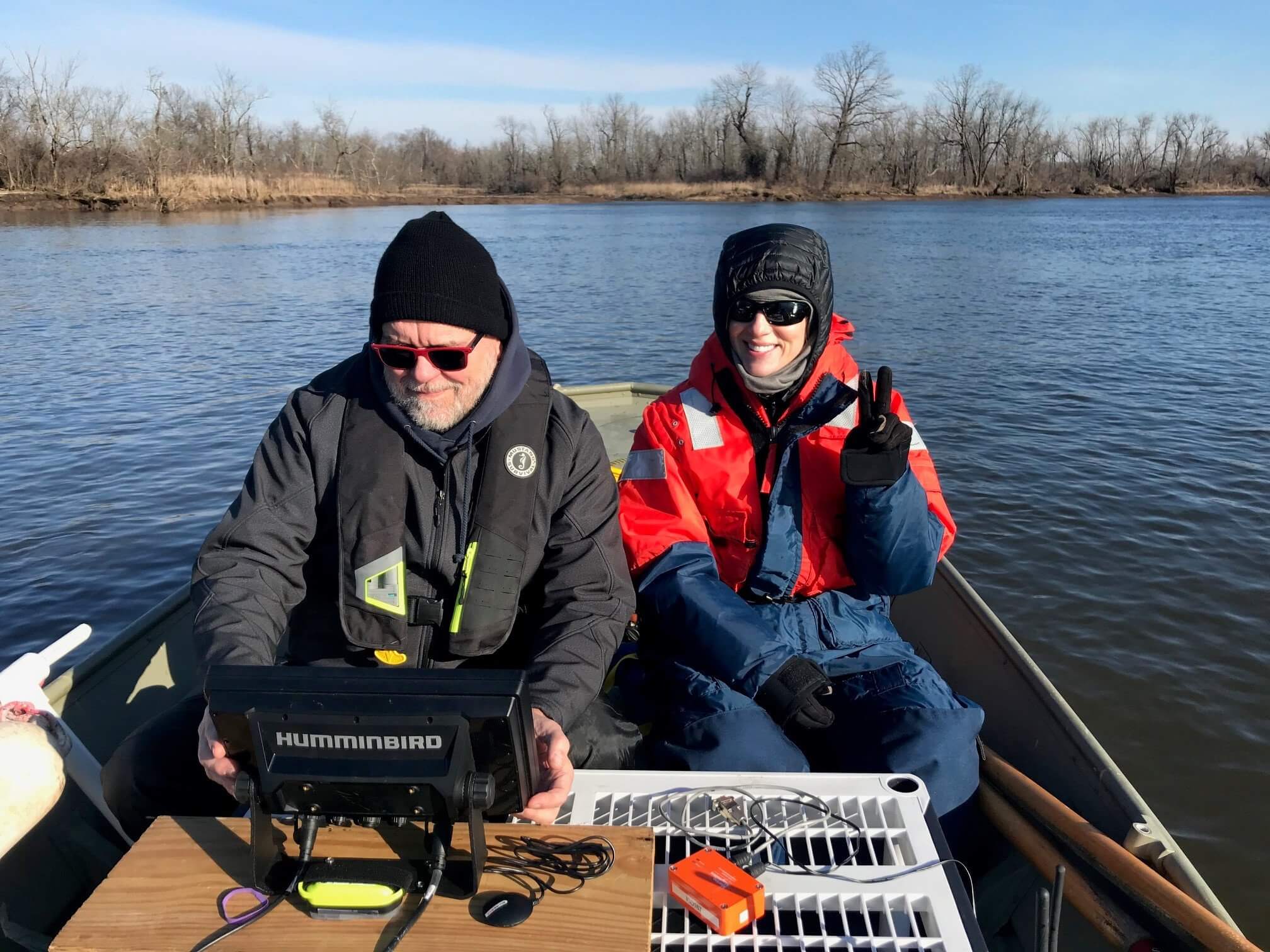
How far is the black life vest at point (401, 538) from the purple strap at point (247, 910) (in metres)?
0.82

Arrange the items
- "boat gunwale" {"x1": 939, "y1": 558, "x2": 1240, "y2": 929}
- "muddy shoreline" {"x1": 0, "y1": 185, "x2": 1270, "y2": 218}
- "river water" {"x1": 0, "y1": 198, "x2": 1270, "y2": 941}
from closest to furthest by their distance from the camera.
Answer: "boat gunwale" {"x1": 939, "y1": 558, "x2": 1240, "y2": 929} → "river water" {"x1": 0, "y1": 198, "x2": 1270, "y2": 941} → "muddy shoreline" {"x1": 0, "y1": 185, "x2": 1270, "y2": 218}

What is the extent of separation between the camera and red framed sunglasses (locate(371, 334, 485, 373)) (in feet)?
7.16

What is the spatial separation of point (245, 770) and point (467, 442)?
40.3 inches

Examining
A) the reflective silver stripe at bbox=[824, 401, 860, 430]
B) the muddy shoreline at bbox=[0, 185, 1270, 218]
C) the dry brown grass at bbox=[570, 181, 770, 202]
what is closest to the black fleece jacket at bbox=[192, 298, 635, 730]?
the reflective silver stripe at bbox=[824, 401, 860, 430]

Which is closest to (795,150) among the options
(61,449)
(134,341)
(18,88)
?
(18,88)

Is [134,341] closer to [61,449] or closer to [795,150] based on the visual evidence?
[61,449]

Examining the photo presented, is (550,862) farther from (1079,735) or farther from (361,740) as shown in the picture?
(1079,735)

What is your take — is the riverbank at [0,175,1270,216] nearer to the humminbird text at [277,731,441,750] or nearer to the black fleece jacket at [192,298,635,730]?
the black fleece jacket at [192,298,635,730]

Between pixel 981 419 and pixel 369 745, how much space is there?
363 inches

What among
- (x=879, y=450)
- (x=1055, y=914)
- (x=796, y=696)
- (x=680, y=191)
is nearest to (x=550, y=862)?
(x=1055, y=914)

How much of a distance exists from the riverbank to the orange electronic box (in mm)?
44339

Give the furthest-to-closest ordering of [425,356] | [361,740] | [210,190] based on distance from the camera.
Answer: [210,190] → [425,356] → [361,740]

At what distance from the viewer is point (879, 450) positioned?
98.0 inches

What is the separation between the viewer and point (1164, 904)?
1893 millimetres
